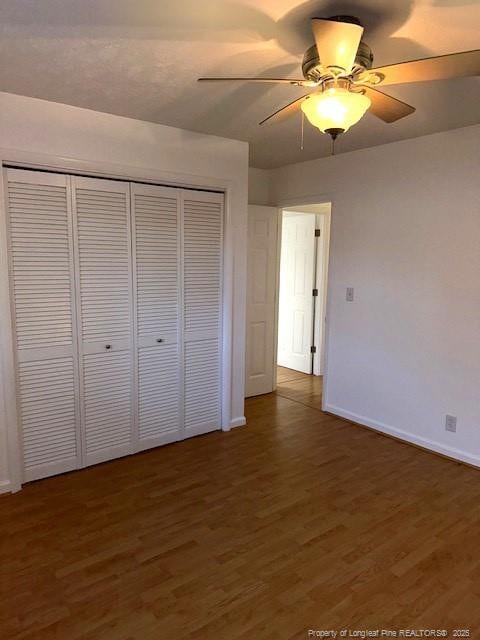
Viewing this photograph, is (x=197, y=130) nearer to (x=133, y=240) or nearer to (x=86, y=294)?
(x=133, y=240)

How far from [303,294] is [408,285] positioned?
220cm

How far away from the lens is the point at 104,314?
2965 mm

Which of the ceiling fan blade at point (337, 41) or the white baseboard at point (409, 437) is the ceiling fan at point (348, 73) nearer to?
the ceiling fan blade at point (337, 41)

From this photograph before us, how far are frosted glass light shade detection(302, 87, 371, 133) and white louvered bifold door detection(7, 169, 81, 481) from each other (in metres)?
1.76

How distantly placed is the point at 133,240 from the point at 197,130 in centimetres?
94

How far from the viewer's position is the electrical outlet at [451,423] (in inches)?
124

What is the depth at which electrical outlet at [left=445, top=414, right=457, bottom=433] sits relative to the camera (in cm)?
315

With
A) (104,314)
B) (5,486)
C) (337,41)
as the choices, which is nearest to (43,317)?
(104,314)

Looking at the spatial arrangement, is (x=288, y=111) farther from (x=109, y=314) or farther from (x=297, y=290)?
Answer: (x=297, y=290)

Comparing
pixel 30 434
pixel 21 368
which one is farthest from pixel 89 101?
pixel 30 434

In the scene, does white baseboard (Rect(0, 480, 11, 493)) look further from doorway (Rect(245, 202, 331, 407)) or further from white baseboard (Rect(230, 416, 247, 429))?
doorway (Rect(245, 202, 331, 407))

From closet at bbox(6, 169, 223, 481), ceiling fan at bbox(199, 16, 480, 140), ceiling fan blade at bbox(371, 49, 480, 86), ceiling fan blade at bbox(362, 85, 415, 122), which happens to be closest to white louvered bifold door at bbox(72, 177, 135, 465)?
closet at bbox(6, 169, 223, 481)

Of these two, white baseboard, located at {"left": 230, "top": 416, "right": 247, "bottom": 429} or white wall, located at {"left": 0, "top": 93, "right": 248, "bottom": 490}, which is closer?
white wall, located at {"left": 0, "top": 93, "right": 248, "bottom": 490}

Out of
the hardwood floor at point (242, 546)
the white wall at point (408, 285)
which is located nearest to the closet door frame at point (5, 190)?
the hardwood floor at point (242, 546)
